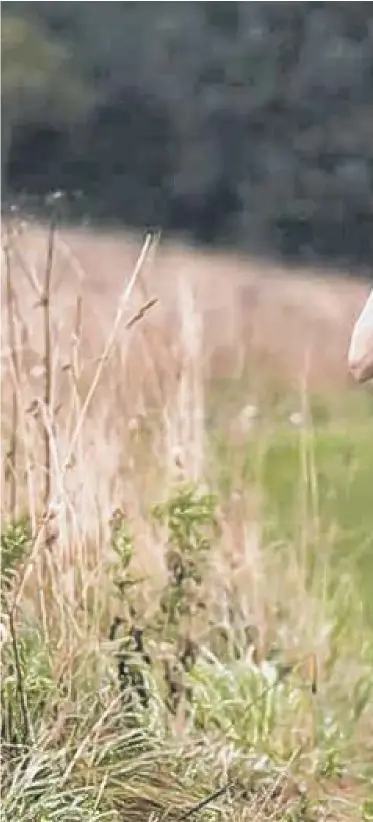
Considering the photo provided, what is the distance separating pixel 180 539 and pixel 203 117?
489 millimetres

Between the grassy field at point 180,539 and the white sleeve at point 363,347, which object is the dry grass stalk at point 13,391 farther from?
the white sleeve at point 363,347

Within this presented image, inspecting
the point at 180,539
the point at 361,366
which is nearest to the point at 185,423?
the point at 180,539

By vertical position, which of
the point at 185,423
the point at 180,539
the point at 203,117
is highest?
the point at 203,117

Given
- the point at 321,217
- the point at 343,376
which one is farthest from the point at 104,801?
the point at 321,217

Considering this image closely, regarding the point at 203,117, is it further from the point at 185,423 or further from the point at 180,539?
the point at 180,539

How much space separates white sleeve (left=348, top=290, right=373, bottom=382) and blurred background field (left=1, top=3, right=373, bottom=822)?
0.29 feet

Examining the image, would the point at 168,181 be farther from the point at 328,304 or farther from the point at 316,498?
the point at 316,498

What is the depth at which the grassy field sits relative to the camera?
1362 millimetres

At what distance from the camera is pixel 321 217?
137 centimetres

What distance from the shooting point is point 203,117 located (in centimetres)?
139

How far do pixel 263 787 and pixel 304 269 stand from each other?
588 millimetres

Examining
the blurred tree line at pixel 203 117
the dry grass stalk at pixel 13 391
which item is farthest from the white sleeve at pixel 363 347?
the dry grass stalk at pixel 13 391

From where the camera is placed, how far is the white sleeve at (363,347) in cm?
118

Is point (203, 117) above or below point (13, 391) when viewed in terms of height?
above
